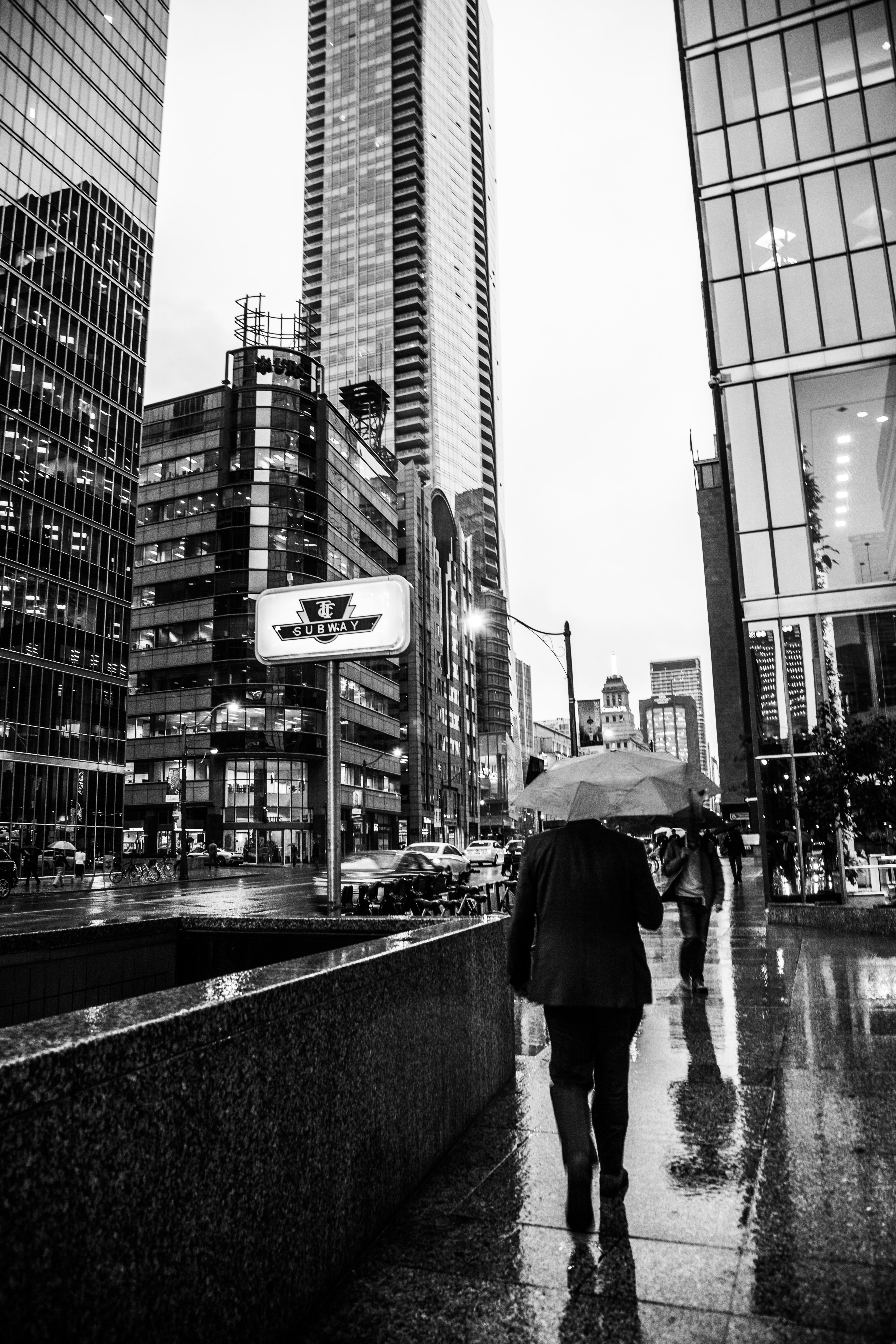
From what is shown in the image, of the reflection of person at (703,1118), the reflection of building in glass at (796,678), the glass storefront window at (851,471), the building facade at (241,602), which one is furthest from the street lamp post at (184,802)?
the reflection of person at (703,1118)

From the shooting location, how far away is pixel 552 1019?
419 centimetres

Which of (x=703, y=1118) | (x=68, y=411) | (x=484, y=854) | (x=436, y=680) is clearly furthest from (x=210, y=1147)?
(x=436, y=680)

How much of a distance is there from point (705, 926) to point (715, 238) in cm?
1952

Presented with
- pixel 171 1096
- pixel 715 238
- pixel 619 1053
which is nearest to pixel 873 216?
pixel 715 238

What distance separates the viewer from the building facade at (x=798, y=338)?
67.3 feet

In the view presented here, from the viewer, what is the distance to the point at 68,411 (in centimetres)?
6294

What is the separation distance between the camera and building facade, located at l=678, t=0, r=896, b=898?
2050 cm

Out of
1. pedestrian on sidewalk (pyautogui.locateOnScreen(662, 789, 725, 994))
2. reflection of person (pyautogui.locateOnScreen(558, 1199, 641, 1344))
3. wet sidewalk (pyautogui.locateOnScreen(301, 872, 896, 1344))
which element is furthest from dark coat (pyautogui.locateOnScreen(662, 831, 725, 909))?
reflection of person (pyautogui.locateOnScreen(558, 1199, 641, 1344))

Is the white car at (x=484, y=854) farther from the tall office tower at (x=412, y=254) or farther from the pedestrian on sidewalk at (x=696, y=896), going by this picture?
the tall office tower at (x=412, y=254)

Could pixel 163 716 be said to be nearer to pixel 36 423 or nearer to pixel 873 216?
pixel 36 423

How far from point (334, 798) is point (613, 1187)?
16.8 feet

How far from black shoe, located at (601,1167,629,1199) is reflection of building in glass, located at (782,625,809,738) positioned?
56.9ft

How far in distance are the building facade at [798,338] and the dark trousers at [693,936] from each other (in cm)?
1003

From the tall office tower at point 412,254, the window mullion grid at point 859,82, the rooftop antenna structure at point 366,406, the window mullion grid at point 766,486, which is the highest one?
the tall office tower at point 412,254
